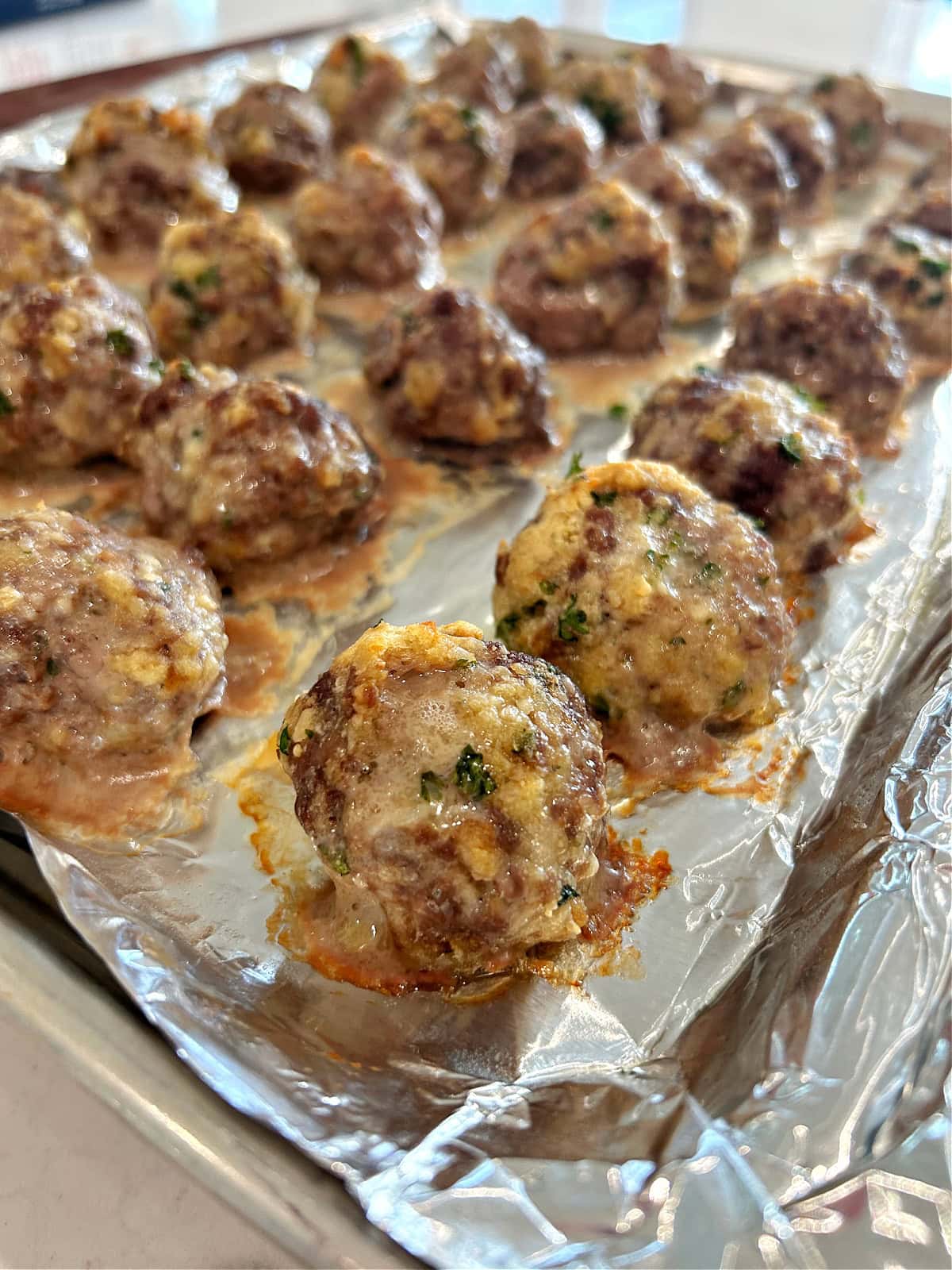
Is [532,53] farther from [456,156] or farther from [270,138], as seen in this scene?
[270,138]

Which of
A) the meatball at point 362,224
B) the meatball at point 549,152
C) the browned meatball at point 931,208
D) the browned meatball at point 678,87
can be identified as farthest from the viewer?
the browned meatball at point 678,87

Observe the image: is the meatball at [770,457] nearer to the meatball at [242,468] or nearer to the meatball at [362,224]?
the meatball at [242,468]

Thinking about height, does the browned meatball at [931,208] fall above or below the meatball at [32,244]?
above

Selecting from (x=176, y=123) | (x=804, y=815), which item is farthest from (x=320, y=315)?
(x=804, y=815)

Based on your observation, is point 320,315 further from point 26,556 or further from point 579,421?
point 26,556

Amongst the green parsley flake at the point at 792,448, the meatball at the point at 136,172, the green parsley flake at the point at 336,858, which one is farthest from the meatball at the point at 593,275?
the green parsley flake at the point at 336,858

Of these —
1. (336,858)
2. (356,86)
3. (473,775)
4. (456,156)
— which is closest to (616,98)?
(456,156)

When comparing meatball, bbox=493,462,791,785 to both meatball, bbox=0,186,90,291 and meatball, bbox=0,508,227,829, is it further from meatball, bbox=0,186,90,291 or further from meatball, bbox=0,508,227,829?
meatball, bbox=0,186,90,291
